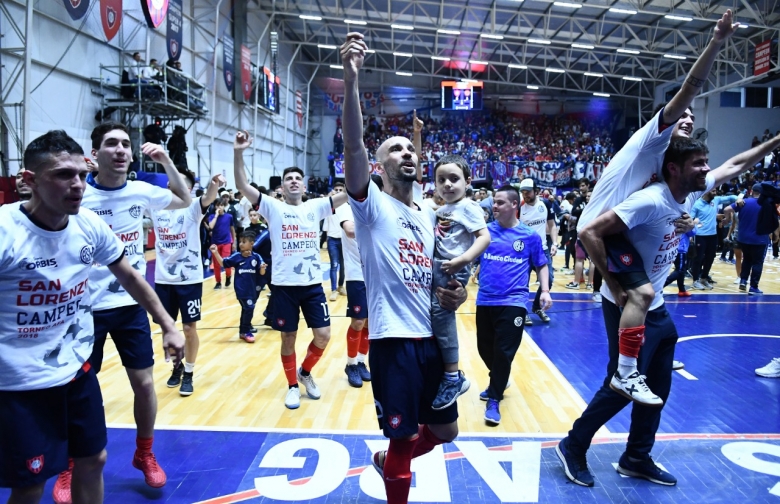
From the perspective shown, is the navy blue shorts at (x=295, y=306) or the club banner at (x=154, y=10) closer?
the navy blue shorts at (x=295, y=306)

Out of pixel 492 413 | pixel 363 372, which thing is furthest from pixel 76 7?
pixel 492 413

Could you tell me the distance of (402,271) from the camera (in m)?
2.67

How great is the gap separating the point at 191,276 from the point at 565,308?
6384 mm

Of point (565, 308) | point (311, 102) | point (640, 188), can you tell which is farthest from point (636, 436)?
point (311, 102)

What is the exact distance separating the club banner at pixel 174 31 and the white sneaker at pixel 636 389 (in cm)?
1513

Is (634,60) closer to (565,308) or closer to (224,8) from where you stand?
(224,8)

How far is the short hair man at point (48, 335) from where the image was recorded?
2221 mm

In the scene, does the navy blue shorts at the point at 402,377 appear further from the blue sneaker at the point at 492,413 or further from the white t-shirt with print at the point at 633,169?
the blue sneaker at the point at 492,413

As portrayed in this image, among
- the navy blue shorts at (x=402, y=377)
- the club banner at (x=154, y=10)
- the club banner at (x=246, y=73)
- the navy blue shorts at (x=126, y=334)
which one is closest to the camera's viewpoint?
the navy blue shorts at (x=402, y=377)

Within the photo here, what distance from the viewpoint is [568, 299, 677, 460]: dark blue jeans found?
327 centimetres

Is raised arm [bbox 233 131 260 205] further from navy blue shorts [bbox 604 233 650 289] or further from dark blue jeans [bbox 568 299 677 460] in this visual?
dark blue jeans [bbox 568 299 677 460]

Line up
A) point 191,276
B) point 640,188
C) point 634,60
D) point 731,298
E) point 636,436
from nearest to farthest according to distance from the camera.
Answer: point 640,188, point 636,436, point 191,276, point 731,298, point 634,60

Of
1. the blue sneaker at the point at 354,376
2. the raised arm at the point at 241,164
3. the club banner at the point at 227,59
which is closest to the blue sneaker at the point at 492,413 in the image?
the blue sneaker at the point at 354,376

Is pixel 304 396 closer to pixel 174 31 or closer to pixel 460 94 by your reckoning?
pixel 174 31
